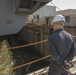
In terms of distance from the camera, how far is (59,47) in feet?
7.00

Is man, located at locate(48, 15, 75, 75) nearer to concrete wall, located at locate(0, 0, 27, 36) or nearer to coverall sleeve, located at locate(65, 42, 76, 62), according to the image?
coverall sleeve, located at locate(65, 42, 76, 62)

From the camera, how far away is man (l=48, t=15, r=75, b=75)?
6.93 feet

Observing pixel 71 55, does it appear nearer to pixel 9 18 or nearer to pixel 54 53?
pixel 54 53

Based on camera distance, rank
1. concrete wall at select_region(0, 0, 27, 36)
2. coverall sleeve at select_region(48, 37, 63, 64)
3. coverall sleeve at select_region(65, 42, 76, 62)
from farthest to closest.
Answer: concrete wall at select_region(0, 0, 27, 36)
coverall sleeve at select_region(65, 42, 76, 62)
coverall sleeve at select_region(48, 37, 63, 64)

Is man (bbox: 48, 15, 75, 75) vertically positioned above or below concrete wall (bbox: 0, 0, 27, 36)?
above

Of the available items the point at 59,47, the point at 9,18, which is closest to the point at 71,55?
the point at 59,47

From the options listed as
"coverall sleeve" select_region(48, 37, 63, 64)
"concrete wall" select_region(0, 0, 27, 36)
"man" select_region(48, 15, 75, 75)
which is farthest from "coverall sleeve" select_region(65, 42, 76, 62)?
"concrete wall" select_region(0, 0, 27, 36)

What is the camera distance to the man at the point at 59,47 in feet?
6.93

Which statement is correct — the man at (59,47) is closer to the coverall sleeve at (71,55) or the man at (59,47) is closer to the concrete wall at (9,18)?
the coverall sleeve at (71,55)

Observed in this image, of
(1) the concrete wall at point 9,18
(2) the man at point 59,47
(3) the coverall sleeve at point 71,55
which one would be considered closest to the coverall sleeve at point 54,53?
(2) the man at point 59,47

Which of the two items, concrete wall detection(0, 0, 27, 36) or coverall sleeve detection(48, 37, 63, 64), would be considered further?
concrete wall detection(0, 0, 27, 36)

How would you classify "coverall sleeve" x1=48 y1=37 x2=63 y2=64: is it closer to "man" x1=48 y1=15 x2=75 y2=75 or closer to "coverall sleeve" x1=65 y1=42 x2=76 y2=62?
"man" x1=48 y1=15 x2=75 y2=75

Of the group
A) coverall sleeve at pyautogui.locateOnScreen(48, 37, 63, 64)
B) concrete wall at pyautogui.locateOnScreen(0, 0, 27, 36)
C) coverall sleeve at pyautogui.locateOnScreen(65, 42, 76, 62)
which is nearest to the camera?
coverall sleeve at pyautogui.locateOnScreen(48, 37, 63, 64)

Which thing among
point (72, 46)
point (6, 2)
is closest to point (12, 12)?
point (6, 2)
